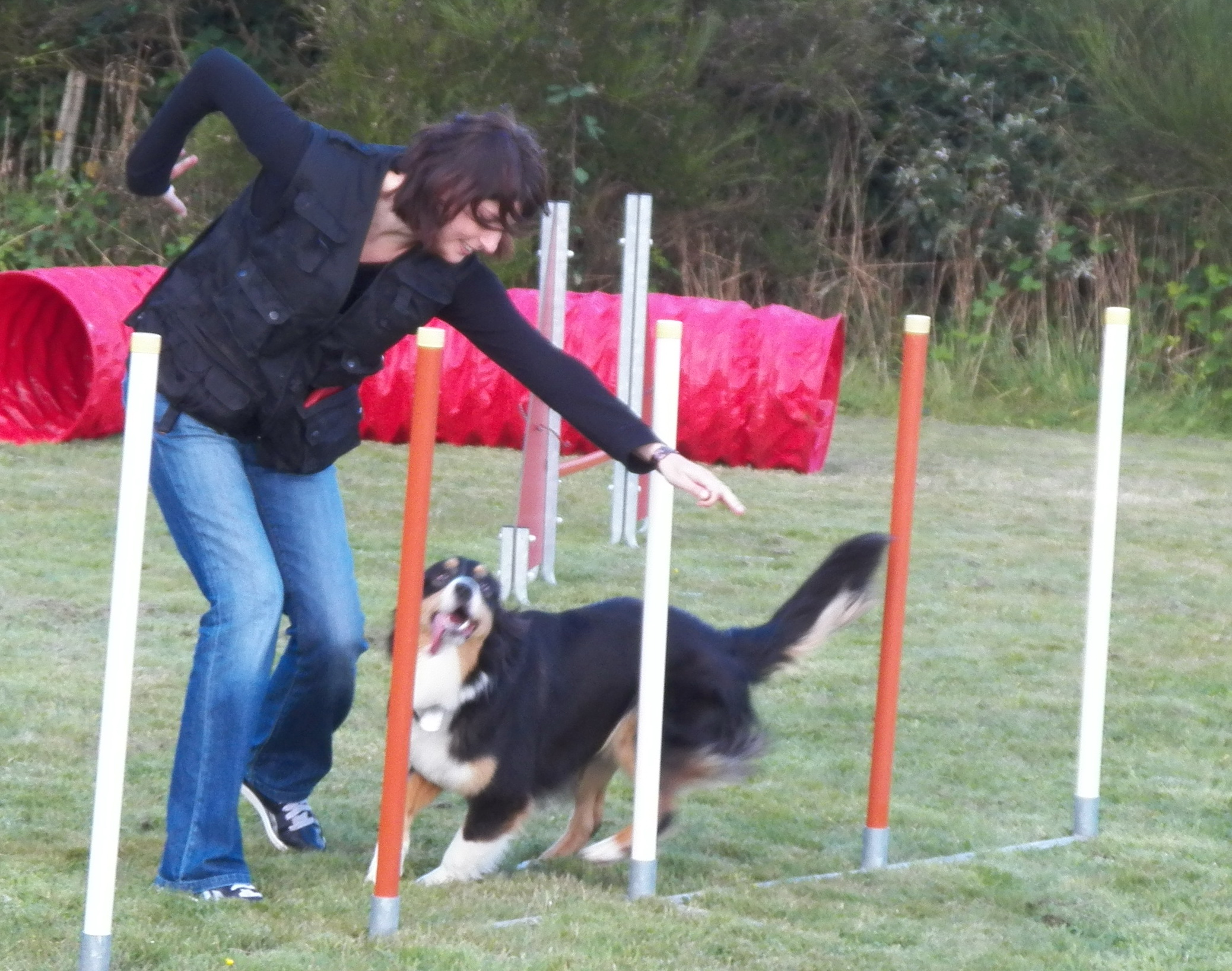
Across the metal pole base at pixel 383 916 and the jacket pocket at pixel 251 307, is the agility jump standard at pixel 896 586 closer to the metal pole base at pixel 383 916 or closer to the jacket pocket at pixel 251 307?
the metal pole base at pixel 383 916

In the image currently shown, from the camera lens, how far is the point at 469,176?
261 centimetres

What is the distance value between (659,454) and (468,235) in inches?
19.6

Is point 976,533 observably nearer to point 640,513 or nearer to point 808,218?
point 640,513

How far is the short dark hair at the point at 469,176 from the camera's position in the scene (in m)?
2.62

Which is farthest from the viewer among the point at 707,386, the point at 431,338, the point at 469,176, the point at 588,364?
the point at 707,386

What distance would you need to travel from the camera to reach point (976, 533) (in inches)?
308

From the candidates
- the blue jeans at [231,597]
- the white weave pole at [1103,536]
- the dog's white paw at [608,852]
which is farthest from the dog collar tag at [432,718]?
the white weave pole at [1103,536]

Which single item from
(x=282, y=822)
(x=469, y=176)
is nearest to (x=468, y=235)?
(x=469, y=176)

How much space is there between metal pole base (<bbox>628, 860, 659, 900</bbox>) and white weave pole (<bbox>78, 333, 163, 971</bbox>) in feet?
3.37

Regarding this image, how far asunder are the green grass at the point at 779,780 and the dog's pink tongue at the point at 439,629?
0.45 meters

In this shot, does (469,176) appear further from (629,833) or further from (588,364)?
(588,364)

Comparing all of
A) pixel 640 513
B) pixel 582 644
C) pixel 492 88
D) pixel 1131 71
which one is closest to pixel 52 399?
pixel 640 513

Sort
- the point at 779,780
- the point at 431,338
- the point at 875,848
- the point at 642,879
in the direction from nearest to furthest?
the point at 431,338 < the point at 642,879 < the point at 875,848 < the point at 779,780

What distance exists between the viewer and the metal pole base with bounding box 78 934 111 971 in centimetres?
237
